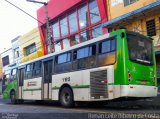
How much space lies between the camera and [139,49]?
13547mm

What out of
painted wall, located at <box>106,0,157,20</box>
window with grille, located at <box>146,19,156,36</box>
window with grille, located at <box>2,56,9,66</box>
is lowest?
window with grille, located at <box>146,19,156,36</box>

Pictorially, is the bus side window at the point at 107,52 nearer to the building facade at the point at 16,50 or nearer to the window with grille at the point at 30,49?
the window with grille at the point at 30,49

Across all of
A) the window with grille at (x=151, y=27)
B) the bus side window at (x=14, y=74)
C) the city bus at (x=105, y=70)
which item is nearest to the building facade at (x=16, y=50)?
the bus side window at (x=14, y=74)

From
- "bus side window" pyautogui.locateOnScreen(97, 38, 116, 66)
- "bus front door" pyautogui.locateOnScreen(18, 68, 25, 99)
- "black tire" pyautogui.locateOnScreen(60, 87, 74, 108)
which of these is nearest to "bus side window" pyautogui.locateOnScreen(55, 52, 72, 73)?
"black tire" pyautogui.locateOnScreen(60, 87, 74, 108)

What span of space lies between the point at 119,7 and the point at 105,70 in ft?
39.1

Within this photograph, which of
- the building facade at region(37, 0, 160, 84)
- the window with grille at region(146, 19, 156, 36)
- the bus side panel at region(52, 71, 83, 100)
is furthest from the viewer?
the window with grille at region(146, 19, 156, 36)

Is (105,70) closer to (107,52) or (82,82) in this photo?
(107,52)

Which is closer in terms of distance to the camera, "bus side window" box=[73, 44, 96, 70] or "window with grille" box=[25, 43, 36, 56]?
"bus side window" box=[73, 44, 96, 70]

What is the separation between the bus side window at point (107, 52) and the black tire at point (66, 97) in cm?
278

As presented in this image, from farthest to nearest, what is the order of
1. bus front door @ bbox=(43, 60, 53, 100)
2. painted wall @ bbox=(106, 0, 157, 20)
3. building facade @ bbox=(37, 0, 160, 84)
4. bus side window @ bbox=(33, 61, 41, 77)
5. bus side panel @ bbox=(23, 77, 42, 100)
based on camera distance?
1. painted wall @ bbox=(106, 0, 157, 20)
2. building facade @ bbox=(37, 0, 160, 84)
3. bus side window @ bbox=(33, 61, 41, 77)
4. bus side panel @ bbox=(23, 77, 42, 100)
5. bus front door @ bbox=(43, 60, 53, 100)

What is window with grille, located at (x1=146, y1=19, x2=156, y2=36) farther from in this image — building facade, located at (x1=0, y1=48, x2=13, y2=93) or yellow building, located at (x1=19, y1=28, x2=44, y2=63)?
building facade, located at (x1=0, y1=48, x2=13, y2=93)

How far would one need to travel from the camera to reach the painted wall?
→ 22147 mm

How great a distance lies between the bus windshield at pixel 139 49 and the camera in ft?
43.1

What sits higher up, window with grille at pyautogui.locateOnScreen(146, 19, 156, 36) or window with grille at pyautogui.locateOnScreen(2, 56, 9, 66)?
window with grille at pyautogui.locateOnScreen(2, 56, 9, 66)
